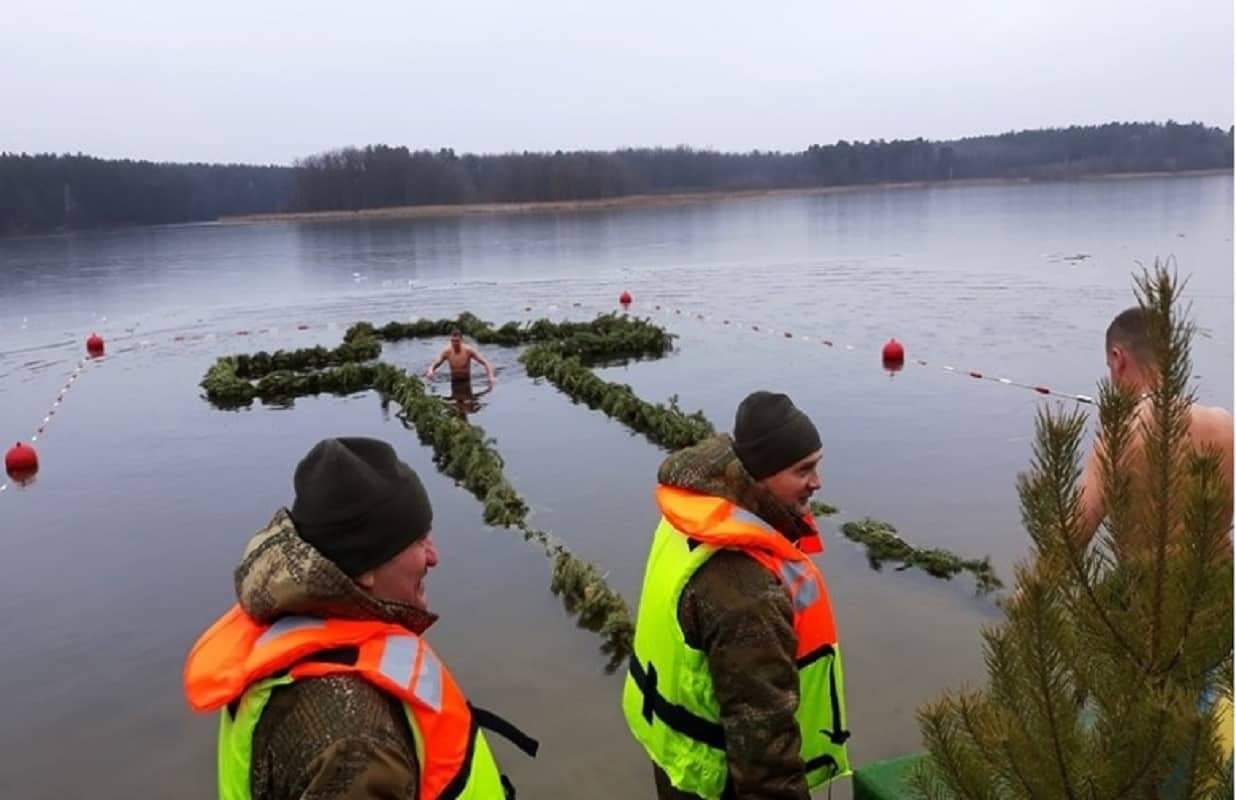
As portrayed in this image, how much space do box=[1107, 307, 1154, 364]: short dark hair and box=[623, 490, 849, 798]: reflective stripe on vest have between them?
1176mm

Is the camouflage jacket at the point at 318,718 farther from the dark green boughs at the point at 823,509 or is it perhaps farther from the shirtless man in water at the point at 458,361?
the shirtless man in water at the point at 458,361

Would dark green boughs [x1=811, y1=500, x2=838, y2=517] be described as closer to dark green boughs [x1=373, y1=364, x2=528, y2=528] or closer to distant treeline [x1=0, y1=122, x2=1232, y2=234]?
dark green boughs [x1=373, y1=364, x2=528, y2=528]

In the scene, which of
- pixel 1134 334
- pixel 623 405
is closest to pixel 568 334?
pixel 623 405

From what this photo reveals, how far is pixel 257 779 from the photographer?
6.73 ft

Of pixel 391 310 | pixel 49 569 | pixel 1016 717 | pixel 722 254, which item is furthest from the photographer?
pixel 722 254

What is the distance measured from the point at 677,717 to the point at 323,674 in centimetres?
147

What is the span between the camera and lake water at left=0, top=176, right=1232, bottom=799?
719 centimetres

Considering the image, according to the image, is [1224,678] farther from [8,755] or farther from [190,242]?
[190,242]

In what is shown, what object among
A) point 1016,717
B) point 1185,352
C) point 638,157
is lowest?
point 1016,717

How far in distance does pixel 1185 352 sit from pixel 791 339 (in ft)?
74.8

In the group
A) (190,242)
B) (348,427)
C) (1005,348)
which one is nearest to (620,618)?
(348,427)

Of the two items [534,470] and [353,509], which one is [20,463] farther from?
[353,509]

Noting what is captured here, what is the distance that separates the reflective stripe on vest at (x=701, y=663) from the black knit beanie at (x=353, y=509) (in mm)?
1024

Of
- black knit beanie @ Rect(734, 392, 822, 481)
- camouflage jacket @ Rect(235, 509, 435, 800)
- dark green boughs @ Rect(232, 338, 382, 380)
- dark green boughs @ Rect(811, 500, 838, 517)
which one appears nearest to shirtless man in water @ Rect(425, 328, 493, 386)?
dark green boughs @ Rect(232, 338, 382, 380)
